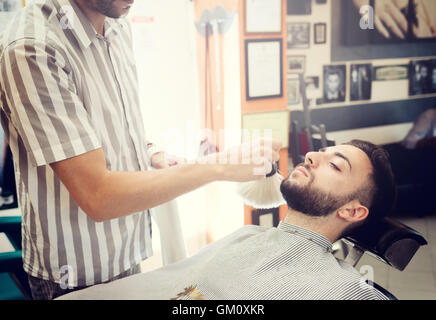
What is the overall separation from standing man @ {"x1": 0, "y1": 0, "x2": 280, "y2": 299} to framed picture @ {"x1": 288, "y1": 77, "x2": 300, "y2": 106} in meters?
2.38

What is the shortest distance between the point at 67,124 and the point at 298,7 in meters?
3.05

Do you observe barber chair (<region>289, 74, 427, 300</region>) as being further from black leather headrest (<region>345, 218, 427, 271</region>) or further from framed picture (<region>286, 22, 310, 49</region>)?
framed picture (<region>286, 22, 310, 49</region>)

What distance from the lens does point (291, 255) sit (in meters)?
1.36

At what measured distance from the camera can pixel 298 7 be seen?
11.4ft

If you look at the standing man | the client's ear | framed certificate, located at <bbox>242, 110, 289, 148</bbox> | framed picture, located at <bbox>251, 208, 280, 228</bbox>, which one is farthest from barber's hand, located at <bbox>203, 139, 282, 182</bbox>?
framed picture, located at <bbox>251, 208, 280, 228</bbox>

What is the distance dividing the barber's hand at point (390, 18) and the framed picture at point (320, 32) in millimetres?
440

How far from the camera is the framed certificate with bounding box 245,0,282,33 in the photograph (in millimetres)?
2447

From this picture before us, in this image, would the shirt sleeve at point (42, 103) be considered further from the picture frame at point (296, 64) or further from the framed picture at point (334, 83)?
the framed picture at point (334, 83)

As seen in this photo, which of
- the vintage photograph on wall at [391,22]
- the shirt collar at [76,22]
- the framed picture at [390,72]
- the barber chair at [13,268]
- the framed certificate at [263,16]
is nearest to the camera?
the shirt collar at [76,22]

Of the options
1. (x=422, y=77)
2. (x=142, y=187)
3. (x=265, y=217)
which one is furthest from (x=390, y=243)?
(x=422, y=77)

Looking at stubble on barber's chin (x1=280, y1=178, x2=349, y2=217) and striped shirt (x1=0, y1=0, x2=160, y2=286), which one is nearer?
striped shirt (x1=0, y1=0, x2=160, y2=286)

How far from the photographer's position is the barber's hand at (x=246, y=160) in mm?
1083

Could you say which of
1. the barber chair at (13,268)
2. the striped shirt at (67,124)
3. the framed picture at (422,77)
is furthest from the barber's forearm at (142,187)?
the framed picture at (422,77)
